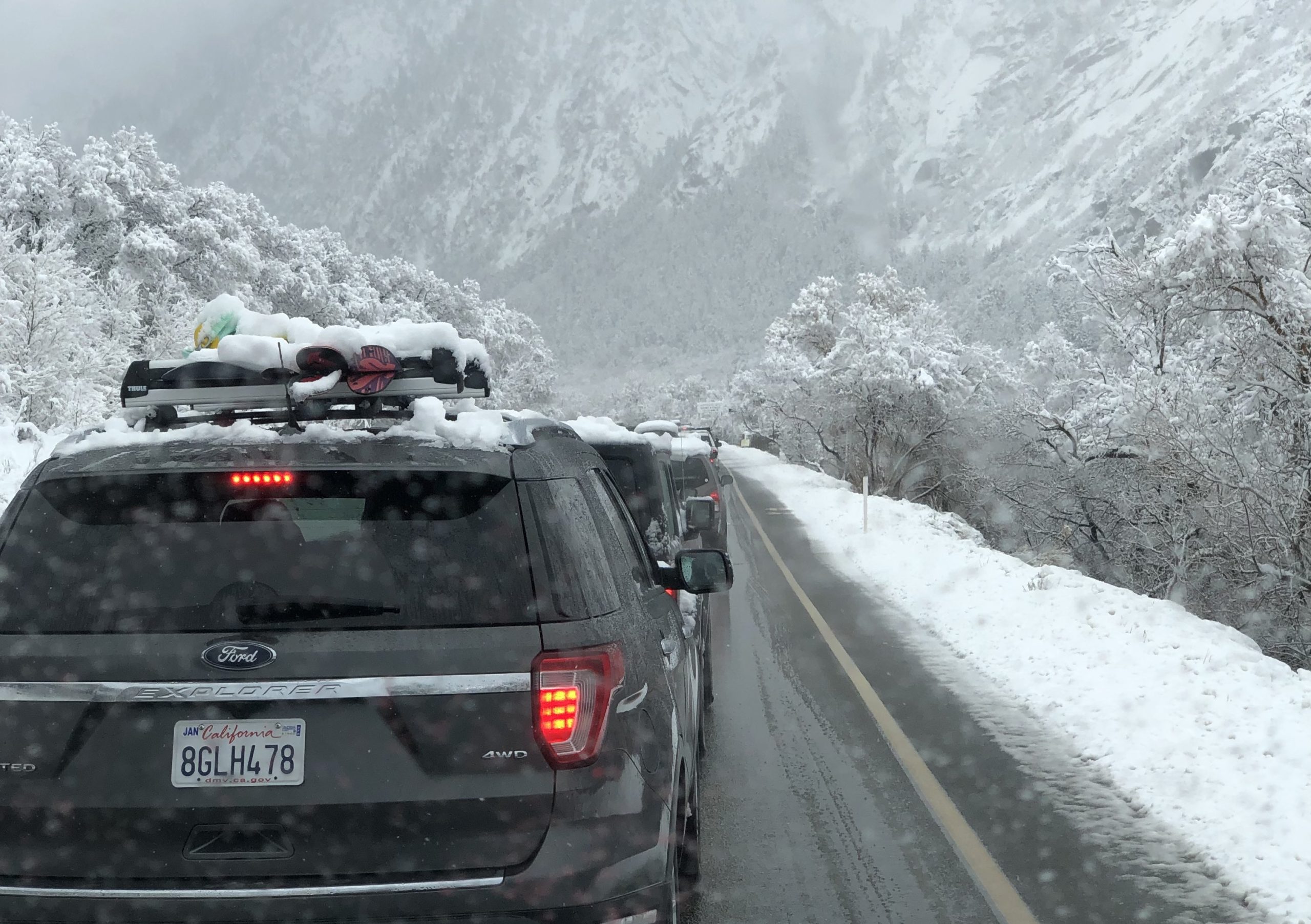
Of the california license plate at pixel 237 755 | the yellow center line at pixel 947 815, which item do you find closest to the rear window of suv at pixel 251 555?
the california license plate at pixel 237 755

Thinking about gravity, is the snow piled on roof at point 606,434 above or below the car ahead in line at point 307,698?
above

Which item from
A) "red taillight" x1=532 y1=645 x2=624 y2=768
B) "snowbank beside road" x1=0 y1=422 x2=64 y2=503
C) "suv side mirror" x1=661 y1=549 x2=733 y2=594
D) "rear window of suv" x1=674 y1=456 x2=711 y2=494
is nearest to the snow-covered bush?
"snowbank beside road" x1=0 y1=422 x2=64 y2=503

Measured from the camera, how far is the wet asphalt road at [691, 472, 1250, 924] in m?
4.62

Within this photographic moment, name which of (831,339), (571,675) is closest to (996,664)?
(571,675)

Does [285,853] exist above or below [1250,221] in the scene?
below

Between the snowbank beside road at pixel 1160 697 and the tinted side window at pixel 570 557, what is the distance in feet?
11.1

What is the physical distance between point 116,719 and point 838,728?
574cm

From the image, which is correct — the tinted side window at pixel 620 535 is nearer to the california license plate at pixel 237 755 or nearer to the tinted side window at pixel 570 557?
the tinted side window at pixel 570 557

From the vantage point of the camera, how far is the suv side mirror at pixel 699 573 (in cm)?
443

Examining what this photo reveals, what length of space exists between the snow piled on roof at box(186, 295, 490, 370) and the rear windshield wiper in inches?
25.8

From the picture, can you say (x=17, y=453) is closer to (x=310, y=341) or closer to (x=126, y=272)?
(x=310, y=341)

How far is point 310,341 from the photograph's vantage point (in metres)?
3.25

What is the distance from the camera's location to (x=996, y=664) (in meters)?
9.56

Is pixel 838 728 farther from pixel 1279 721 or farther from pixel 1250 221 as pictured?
pixel 1250 221
